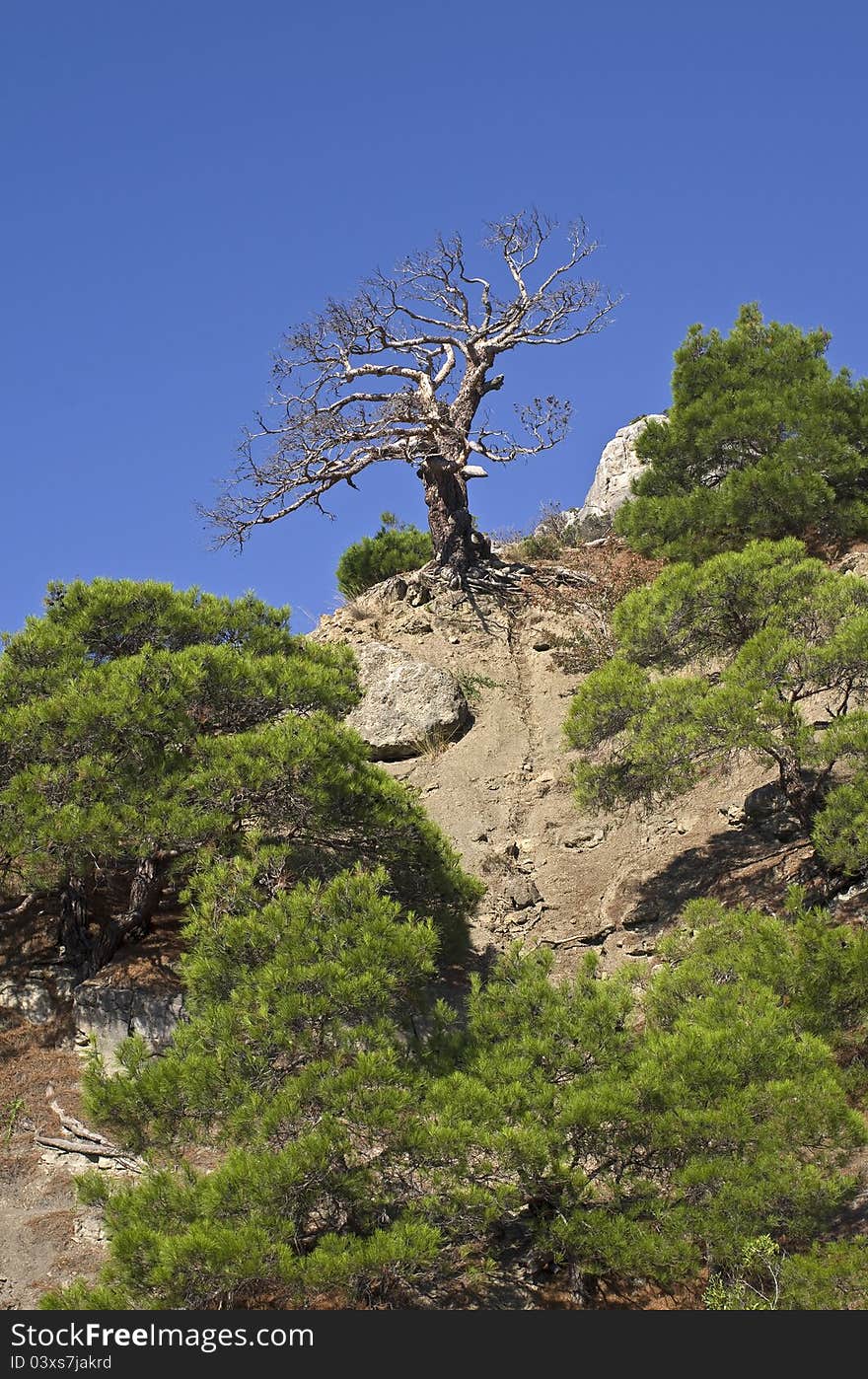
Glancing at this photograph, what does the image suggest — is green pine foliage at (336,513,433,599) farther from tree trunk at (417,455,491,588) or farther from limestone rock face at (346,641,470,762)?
limestone rock face at (346,641,470,762)

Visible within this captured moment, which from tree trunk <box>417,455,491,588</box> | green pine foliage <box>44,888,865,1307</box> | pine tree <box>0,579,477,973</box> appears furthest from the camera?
tree trunk <box>417,455,491,588</box>

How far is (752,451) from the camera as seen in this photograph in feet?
66.4

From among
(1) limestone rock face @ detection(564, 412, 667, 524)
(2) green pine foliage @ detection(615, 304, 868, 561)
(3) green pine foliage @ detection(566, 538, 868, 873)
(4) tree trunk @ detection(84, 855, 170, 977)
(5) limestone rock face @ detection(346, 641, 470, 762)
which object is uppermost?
(1) limestone rock face @ detection(564, 412, 667, 524)

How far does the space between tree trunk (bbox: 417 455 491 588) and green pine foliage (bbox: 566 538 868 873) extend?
8.89m

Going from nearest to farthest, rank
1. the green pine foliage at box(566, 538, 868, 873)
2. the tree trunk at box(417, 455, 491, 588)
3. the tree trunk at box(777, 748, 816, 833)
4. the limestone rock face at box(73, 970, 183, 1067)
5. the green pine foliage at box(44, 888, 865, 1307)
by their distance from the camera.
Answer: the green pine foliage at box(44, 888, 865, 1307), the green pine foliage at box(566, 538, 868, 873), the limestone rock face at box(73, 970, 183, 1067), the tree trunk at box(777, 748, 816, 833), the tree trunk at box(417, 455, 491, 588)

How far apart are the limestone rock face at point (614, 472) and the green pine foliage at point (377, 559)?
32.2ft

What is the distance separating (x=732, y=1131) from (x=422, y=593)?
15.8 metres

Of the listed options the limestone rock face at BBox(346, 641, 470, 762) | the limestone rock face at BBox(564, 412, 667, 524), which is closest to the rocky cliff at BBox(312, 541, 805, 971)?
the limestone rock face at BBox(346, 641, 470, 762)

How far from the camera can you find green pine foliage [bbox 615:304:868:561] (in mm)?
19125

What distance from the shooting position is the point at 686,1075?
830cm

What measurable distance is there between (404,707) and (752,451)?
24.1 ft

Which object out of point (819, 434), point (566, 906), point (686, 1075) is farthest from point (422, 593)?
point (686, 1075)

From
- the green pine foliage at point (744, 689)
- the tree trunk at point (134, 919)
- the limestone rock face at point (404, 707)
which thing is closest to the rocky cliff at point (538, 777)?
the limestone rock face at point (404, 707)

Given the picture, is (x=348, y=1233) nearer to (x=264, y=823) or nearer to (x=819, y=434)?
(x=264, y=823)
